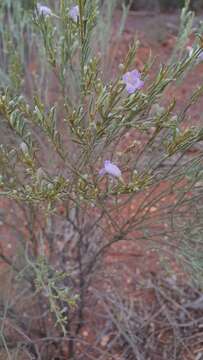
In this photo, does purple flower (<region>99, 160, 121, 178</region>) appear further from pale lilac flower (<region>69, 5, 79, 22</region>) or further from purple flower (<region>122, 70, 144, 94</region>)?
pale lilac flower (<region>69, 5, 79, 22</region>)

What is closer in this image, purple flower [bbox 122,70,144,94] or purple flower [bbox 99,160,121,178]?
purple flower [bbox 122,70,144,94]

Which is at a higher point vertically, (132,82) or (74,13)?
(74,13)

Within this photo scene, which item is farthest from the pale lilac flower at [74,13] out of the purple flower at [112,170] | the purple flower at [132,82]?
the purple flower at [112,170]

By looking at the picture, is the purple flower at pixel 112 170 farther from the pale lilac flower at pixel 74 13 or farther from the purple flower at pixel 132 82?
the pale lilac flower at pixel 74 13

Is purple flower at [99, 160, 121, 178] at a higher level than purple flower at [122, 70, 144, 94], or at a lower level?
lower

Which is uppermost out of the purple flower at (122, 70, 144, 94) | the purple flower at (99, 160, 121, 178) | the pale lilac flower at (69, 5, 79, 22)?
the pale lilac flower at (69, 5, 79, 22)

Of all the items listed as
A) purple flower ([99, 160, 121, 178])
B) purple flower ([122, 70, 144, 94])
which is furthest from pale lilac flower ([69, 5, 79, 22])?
purple flower ([99, 160, 121, 178])

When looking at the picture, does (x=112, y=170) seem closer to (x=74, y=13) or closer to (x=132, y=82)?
(x=132, y=82)

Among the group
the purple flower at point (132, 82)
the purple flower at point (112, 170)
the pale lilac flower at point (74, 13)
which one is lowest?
the purple flower at point (112, 170)

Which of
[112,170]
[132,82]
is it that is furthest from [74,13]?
[112,170]

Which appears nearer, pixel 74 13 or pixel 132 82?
pixel 132 82

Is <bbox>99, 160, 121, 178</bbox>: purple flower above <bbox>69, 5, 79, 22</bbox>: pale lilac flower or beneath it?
beneath

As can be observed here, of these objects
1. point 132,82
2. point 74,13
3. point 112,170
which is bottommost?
point 112,170

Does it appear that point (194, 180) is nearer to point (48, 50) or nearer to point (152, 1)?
point (48, 50)
